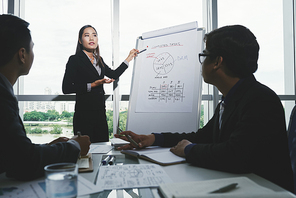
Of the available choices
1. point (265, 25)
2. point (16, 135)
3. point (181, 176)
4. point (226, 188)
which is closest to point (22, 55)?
point (16, 135)

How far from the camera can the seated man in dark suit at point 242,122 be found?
0.82m

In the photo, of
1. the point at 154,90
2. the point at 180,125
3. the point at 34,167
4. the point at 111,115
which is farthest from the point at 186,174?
the point at 111,115

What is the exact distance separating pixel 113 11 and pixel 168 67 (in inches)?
46.0

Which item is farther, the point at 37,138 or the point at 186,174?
the point at 37,138

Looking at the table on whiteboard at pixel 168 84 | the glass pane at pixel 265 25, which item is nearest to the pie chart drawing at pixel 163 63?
the table on whiteboard at pixel 168 84

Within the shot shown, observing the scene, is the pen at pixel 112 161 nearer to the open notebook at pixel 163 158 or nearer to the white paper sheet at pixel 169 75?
the open notebook at pixel 163 158

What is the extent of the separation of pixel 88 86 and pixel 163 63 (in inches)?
32.9

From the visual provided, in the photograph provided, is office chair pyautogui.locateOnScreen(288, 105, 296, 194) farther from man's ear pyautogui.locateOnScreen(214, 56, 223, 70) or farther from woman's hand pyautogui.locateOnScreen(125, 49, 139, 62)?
woman's hand pyautogui.locateOnScreen(125, 49, 139, 62)

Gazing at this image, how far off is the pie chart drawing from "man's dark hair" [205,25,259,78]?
3.46 feet

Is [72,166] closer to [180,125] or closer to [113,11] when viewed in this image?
[180,125]

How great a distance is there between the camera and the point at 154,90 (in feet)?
7.06

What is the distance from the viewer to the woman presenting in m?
2.34

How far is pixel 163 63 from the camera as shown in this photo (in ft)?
7.19

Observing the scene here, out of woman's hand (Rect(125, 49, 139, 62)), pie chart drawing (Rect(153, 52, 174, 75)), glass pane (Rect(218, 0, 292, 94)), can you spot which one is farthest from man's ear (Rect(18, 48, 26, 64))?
glass pane (Rect(218, 0, 292, 94))
